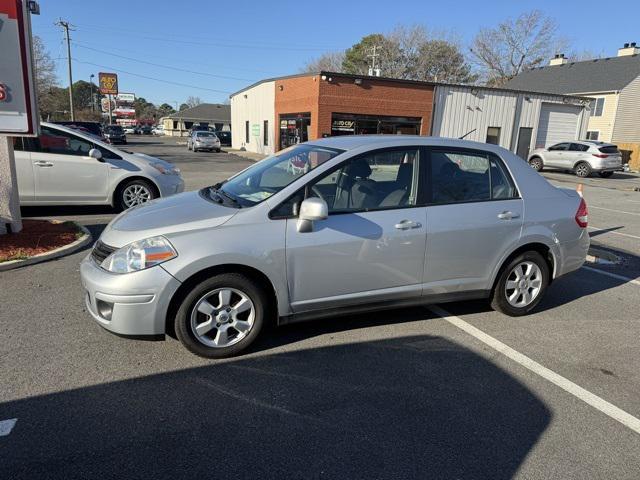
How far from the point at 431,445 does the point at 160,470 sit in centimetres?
153

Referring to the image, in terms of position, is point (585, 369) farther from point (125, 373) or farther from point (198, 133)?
point (198, 133)

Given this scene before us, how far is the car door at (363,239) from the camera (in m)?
3.68

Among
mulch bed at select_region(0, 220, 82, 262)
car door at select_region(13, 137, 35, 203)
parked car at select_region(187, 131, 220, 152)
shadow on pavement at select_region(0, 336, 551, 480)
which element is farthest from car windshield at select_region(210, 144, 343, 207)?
parked car at select_region(187, 131, 220, 152)

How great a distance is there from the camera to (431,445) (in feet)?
8.98

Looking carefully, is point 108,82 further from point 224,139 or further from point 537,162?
point 537,162

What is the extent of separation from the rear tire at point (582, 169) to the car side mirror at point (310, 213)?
78.8 feet

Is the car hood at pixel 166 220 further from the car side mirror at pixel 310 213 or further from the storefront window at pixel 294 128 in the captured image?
the storefront window at pixel 294 128

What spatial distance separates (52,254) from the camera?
6043 mm

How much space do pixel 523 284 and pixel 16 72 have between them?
675 centimetres

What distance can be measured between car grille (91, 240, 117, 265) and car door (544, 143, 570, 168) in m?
25.5

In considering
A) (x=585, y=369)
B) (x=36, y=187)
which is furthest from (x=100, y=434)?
(x=36, y=187)

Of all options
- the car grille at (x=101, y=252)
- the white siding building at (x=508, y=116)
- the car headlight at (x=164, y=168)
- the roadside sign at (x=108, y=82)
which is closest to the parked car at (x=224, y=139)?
the white siding building at (x=508, y=116)

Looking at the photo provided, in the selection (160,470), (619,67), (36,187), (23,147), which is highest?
(619,67)

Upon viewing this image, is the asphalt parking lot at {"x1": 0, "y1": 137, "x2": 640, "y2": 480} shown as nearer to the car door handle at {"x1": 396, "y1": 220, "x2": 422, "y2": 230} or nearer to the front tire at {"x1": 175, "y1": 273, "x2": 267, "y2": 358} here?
the front tire at {"x1": 175, "y1": 273, "x2": 267, "y2": 358}
